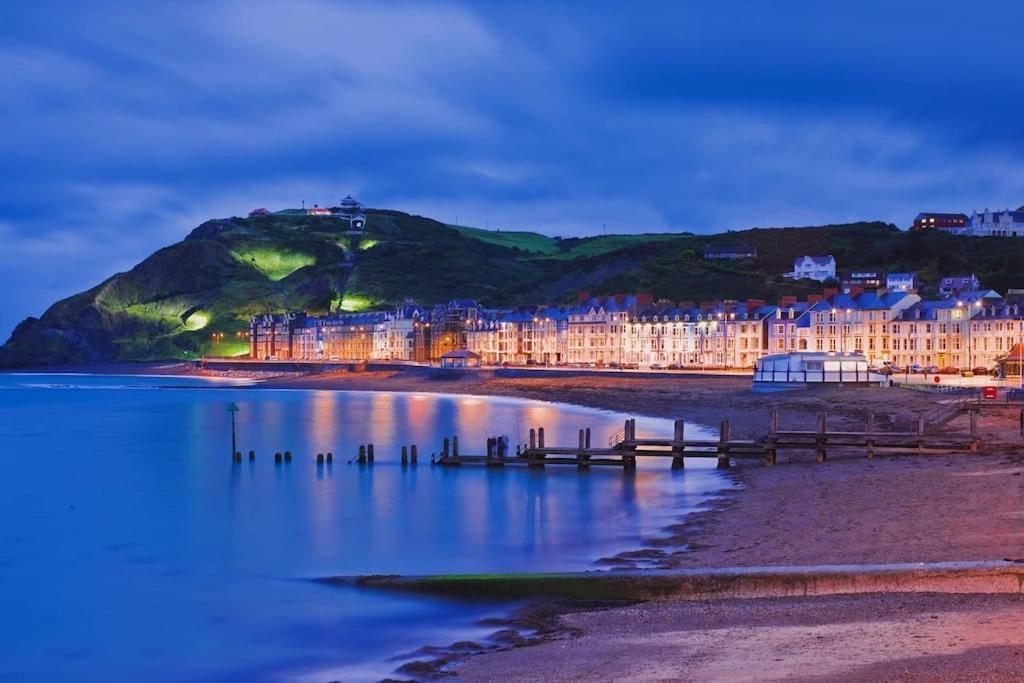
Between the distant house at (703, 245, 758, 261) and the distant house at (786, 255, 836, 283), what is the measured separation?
17.9 meters

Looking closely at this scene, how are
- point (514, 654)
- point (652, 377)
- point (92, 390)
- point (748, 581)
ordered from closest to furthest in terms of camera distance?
point (514, 654) < point (748, 581) < point (652, 377) < point (92, 390)

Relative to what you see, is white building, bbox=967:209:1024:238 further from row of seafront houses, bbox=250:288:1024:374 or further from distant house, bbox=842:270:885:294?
row of seafront houses, bbox=250:288:1024:374

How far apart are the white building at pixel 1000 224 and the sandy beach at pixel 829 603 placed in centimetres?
17247

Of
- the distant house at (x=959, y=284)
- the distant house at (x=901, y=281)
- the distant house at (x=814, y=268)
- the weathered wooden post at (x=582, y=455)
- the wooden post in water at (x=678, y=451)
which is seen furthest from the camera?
the distant house at (x=814, y=268)

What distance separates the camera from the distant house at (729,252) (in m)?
189

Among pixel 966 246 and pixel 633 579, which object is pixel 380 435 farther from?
pixel 966 246

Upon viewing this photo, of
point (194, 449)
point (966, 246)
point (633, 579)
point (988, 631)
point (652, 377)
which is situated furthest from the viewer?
point (966, 246)

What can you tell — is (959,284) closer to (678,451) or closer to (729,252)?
(729,252)

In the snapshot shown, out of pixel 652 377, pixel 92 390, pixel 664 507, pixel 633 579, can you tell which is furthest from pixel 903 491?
pixel 92 390

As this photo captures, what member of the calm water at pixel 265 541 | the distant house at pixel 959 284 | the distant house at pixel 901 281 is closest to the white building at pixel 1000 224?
the distant house at pixel 901 281

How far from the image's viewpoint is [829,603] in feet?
50.0

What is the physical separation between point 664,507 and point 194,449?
Result: 1312 inches

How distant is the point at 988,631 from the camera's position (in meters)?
12.4

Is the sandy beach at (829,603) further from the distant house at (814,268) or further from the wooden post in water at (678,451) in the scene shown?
the distant house at (814,268)
